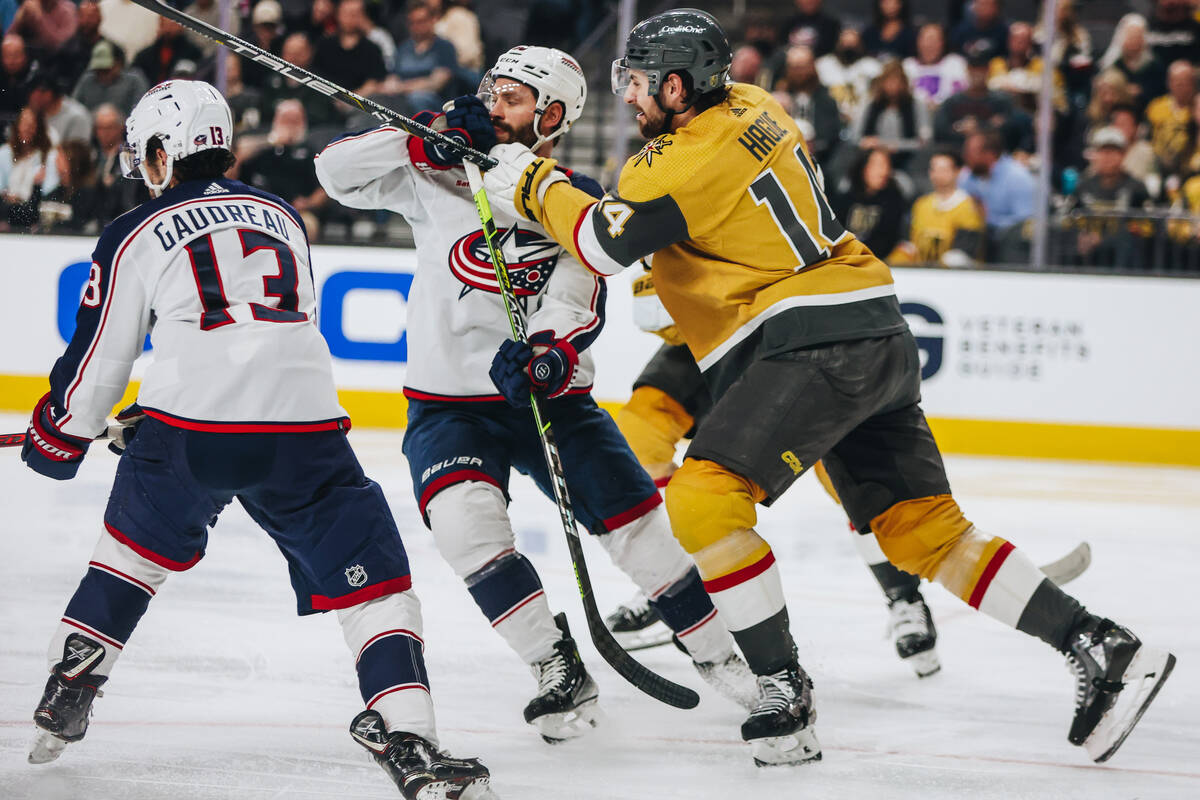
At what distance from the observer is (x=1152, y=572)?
173 inches

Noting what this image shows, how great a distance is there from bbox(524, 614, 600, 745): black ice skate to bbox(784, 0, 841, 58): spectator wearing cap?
5.68m

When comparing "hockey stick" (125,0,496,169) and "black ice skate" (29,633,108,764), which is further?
"hockey stick" (125,0,496,169)

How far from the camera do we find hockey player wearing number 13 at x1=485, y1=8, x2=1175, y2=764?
2.52m

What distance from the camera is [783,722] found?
2.52 m

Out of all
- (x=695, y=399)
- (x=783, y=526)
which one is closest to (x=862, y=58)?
(x=783, y=526)

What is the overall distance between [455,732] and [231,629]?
88 centimetres

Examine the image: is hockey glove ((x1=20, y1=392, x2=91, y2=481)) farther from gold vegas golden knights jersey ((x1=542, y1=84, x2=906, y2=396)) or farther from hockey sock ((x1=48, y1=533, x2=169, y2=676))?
gold vegas golden knights jersey ((x1=542, y1=84, x2=906, y2=396))

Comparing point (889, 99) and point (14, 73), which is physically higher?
point (14, 73)

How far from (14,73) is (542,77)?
3.47m

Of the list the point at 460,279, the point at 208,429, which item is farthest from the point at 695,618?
the point at 208,429

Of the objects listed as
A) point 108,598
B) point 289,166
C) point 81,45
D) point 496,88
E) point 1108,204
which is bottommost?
point 108,598

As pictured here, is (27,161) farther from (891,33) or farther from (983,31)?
(983,31)

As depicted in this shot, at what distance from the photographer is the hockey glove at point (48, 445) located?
2.37 metres

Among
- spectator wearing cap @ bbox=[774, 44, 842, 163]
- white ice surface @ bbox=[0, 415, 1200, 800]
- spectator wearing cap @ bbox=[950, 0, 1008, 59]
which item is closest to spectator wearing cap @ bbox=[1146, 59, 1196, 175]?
spectator wearing cap @ bbox=[950, 0, 1008, 59]
